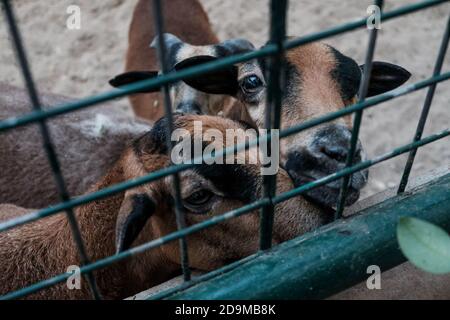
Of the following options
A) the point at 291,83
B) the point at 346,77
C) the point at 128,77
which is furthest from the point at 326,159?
the point at 128,77

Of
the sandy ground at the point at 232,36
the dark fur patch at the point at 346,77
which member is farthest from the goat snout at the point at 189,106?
the sandy ground at the point at 232,36

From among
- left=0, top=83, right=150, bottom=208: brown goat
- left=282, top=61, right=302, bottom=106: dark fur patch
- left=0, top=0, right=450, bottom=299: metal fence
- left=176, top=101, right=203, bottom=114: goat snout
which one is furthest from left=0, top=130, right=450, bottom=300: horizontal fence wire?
left=176, top=101, right=203, bottom=114: goat snout

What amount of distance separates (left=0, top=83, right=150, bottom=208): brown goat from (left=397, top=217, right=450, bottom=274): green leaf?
2966 mm

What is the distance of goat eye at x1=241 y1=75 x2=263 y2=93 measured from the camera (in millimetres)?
3992

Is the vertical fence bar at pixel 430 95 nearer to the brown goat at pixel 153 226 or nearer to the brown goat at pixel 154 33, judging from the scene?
the brown goat at pixel 153 226

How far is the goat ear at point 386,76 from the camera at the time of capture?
3932mm

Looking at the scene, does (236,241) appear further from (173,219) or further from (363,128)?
(363,128)

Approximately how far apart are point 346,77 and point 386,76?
348mm

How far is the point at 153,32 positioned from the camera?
6.22 m

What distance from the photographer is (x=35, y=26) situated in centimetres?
751

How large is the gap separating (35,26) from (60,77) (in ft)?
3.47

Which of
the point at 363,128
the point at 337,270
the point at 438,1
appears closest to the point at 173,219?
the point at 337,270

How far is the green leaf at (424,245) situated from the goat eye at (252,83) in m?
2.05

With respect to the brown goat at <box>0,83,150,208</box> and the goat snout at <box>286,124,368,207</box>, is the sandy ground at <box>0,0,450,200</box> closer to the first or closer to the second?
the brown goat at <box>0,83,150,208</box>
